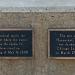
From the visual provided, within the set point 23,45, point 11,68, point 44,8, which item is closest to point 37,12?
point 44,8

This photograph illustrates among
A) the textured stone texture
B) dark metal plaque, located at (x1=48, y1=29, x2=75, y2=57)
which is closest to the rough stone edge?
the textured stone texture

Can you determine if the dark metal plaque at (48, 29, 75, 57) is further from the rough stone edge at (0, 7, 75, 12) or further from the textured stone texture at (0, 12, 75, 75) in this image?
the rough stone edge at (0, 7, 75, 12)

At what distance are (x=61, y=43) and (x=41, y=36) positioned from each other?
1.56 ft

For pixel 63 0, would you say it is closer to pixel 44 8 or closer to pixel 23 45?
pixel 44 8

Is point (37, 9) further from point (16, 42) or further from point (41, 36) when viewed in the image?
point (16, 42)

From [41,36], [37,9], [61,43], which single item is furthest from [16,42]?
[61,43]

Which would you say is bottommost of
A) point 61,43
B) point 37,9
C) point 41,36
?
point 61,43

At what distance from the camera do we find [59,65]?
8.70 m

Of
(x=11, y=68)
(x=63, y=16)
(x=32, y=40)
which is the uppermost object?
(x=63, y=16)

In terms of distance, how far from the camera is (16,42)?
28.5ft

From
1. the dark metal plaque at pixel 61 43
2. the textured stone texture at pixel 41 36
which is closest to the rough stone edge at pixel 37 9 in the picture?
the textured stone texture at pixel 41 36

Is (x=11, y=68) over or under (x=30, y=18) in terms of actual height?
under

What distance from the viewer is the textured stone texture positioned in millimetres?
8672

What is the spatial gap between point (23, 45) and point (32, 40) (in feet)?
0.76
